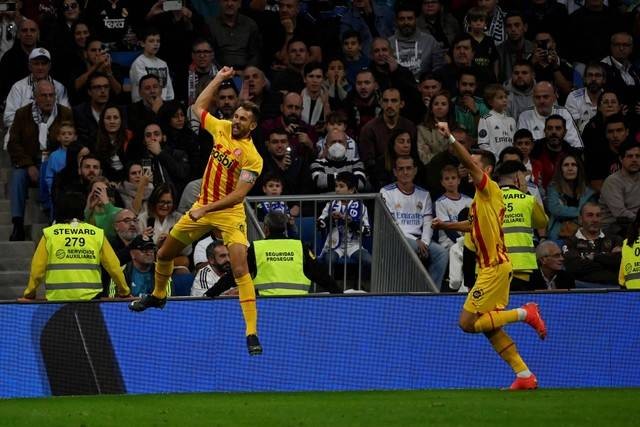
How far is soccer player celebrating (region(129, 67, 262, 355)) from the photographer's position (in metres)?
14.7

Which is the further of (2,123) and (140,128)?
(2,123)

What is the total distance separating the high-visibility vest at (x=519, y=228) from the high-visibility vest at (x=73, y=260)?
14.7 feet

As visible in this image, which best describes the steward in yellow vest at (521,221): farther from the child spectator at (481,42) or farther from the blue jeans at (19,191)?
the blue jeans at (19,191)

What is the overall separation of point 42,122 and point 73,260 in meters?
3.89

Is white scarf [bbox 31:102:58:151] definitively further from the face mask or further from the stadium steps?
the face mask

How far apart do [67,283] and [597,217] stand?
21.4 feet

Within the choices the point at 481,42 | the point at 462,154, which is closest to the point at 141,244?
the point at 462,154

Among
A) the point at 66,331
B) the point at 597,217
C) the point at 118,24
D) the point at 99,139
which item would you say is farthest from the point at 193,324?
the point at 118,24

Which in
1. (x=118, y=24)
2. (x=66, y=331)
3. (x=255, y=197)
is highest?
(x=118, y=24)

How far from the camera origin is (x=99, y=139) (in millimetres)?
19562

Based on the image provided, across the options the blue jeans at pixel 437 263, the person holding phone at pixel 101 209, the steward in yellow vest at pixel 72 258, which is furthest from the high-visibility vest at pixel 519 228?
the person holding phone at pixel 101 209

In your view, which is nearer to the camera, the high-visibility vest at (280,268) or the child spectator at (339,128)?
the high-visibility vest at (280,268)

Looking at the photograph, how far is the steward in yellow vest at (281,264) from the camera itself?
16.6 metres

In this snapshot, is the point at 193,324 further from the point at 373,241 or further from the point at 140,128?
the point at 140,128
